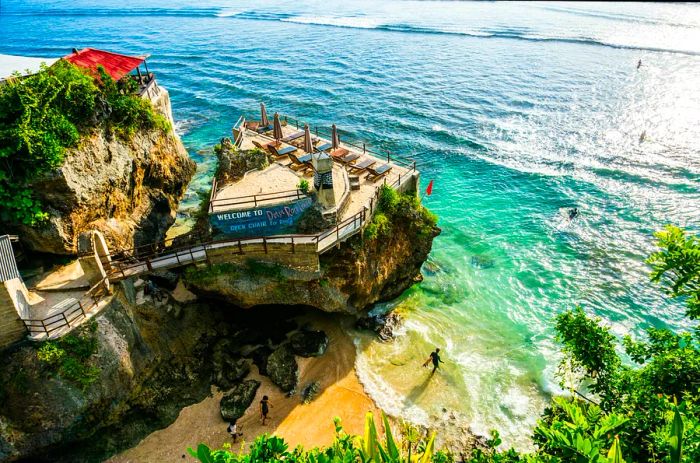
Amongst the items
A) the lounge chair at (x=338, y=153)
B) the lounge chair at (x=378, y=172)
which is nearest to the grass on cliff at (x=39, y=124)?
the lounge chair at (x=338, y=153)

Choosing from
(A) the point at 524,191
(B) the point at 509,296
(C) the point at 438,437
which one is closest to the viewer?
(C) the point at 438,437

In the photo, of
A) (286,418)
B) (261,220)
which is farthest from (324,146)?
(286,418)

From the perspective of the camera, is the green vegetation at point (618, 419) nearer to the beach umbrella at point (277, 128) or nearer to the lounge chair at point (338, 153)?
the lounge chair at point (338, 153)

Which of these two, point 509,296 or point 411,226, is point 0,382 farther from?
point 509,296

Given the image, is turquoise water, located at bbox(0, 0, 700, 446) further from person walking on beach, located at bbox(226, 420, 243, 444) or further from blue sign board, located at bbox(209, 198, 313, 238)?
blue sign board, located at bbox(209, 198, 313, 238)

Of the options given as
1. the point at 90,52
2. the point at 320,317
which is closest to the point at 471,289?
the point at 320,317

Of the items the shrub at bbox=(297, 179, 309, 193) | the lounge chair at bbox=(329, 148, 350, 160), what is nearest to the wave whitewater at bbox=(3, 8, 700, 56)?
the lounge chair at bbox=(329, 148, 350, 160)
